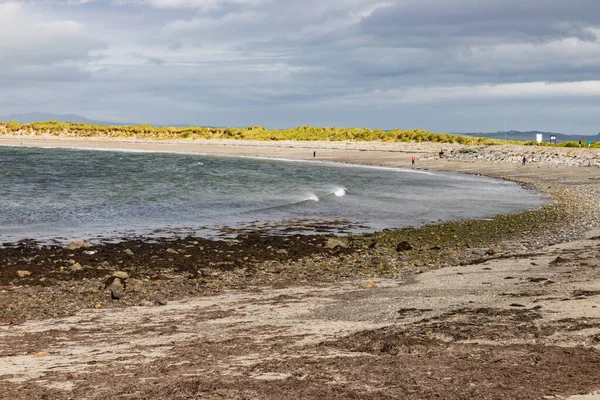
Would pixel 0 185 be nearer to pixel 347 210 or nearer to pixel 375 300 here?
pixel 347 210

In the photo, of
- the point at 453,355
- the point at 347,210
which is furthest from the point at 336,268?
the point at 347,210

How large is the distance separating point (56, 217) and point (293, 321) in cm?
1846

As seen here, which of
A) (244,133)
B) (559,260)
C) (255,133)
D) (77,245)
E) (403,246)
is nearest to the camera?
(559,260)

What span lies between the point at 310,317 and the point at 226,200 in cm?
2349

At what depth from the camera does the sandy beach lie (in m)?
6.93

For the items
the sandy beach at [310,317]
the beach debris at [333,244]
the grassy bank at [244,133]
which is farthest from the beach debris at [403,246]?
the grassy bank at [244,133]

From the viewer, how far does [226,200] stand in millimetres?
33344

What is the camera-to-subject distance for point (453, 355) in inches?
299

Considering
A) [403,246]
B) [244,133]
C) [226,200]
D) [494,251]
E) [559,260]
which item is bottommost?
[226,200]

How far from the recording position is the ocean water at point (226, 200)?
23678mm

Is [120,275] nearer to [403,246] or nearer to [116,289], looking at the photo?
[116,289]

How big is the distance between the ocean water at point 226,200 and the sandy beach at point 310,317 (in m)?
4.06

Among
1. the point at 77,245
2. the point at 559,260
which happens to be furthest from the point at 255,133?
the point at 559,260

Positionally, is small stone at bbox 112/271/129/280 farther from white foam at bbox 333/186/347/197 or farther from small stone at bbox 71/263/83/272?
white foam at bbox 333/186/347/197
